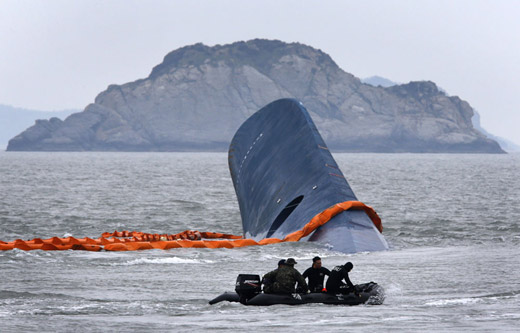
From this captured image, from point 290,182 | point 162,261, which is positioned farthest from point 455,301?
point 290,182

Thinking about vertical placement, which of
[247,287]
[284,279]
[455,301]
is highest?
[284,279]

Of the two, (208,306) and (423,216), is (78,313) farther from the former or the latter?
(423,216)

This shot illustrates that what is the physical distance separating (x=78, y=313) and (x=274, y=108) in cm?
2513

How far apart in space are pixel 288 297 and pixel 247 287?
44.8 inches

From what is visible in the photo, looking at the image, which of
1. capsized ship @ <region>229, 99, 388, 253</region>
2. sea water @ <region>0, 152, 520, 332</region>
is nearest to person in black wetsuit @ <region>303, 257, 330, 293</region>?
sea water @ <region>0, 152, 520, 332</region>

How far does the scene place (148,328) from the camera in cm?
1827

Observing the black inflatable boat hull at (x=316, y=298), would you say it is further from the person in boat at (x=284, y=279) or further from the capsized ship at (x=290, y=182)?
the capsized ship at (x=290, y=182)

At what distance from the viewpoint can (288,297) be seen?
21250 millimetres

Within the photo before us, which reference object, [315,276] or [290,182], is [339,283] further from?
[290,182]

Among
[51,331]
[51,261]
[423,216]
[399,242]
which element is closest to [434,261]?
[399,242]

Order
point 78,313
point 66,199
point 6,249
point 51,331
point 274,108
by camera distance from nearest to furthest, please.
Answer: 1. point 51,331
2. point 78,313
3. point 6,249
4. point 274,108
5. point 66,199

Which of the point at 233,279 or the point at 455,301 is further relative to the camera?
the point at 233,279

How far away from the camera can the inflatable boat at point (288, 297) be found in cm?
2120

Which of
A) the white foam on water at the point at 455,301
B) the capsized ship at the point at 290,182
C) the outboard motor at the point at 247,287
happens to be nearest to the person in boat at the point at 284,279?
the outboard motor at the point at 247,287
